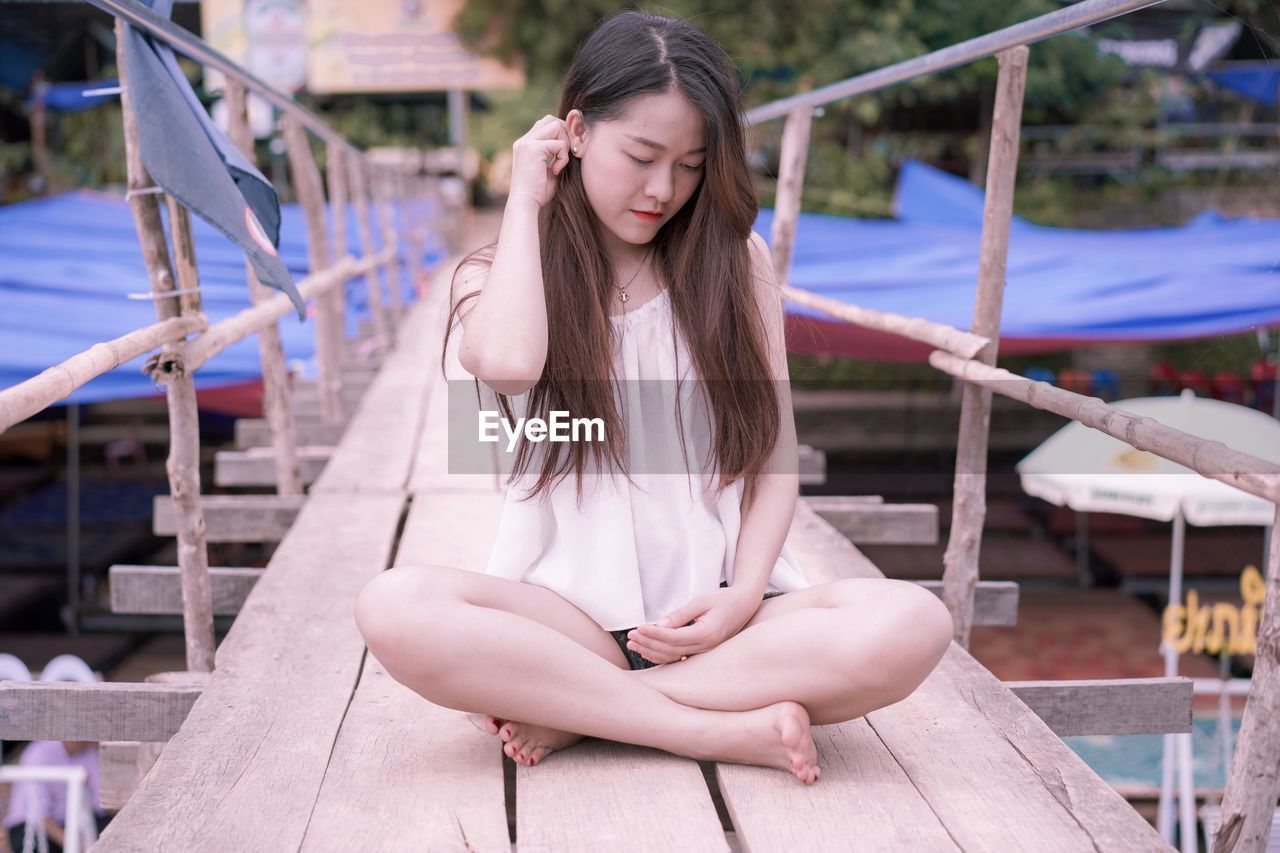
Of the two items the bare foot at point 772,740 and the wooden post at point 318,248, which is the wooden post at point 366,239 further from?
the bare foot at point 772,740

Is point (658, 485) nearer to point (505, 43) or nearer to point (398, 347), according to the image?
point (398, 347)

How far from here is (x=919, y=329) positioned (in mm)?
2334

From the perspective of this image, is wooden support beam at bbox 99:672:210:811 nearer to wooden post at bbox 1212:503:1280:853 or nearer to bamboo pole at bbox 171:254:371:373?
bamboo pole at bbox 171:254:371:373

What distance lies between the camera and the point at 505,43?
9.71 metres

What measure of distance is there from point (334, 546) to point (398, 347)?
3405 millimetres

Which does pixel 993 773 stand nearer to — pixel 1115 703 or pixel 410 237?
pixel 1115 703

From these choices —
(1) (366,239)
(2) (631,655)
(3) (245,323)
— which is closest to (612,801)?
(2) (631,655)

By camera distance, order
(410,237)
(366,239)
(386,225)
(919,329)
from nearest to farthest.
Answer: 1. (919,329)
2. (366,239)
3. (386,225)
4. (410,237)

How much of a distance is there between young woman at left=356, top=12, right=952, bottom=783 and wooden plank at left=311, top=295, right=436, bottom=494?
4.74 feet

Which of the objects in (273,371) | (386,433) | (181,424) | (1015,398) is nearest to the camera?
(1015,398)

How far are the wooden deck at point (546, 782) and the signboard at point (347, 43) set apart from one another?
915cm

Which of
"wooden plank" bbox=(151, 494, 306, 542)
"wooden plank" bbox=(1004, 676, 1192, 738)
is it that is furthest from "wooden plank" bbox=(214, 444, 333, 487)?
"wooden plank" bbox=(1004, 676, 1192, 738)

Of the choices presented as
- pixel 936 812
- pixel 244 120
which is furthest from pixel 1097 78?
pixel 936 812

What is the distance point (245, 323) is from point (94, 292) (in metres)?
2.16
